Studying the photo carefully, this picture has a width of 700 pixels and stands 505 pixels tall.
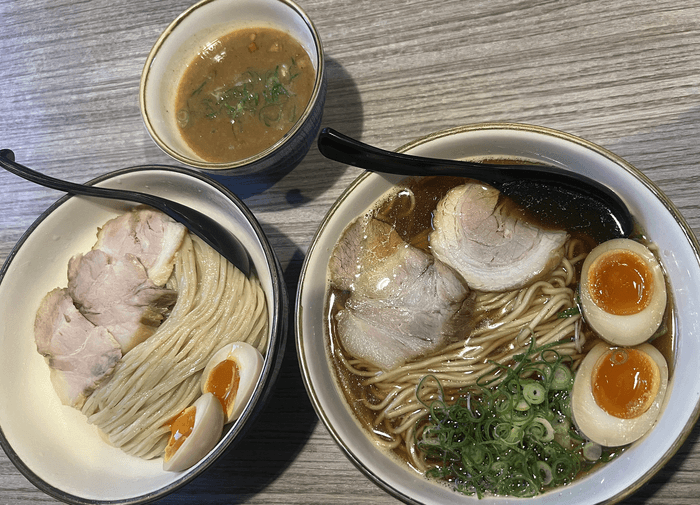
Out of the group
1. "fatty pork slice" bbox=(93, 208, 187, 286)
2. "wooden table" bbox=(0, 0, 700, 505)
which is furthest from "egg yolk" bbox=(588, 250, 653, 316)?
"fatty pork slice" bbox=(93, 208, 187, 286)

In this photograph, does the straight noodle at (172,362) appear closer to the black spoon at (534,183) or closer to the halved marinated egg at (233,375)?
the halved marinated egg at (233,375)

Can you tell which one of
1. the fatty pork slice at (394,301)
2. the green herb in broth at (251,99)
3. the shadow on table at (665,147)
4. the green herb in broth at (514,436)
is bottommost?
the green herb in broth at (514,436)

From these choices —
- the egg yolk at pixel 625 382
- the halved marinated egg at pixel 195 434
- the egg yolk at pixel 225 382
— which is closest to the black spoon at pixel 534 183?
the egg yolk at pixel 625 382

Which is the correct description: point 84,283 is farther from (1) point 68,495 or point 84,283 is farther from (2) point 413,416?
(2) point 413,416

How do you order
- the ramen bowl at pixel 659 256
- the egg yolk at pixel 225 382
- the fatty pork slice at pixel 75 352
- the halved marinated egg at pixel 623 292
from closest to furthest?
the ramen bowl at pixel 659 256
the halved marinated egg at pixel 623 292
the egg yolk at pixel 225 382
the fatty pork slice at pixel 75 352

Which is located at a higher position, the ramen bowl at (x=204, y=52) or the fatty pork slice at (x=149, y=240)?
the ramen bowl at (x=204, y=52)

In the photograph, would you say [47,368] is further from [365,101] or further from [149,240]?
[365,101]

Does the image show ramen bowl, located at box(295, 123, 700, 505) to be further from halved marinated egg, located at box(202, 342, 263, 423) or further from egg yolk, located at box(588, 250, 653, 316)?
halved marinated egg, located at box(202, 342, 263, 423)
